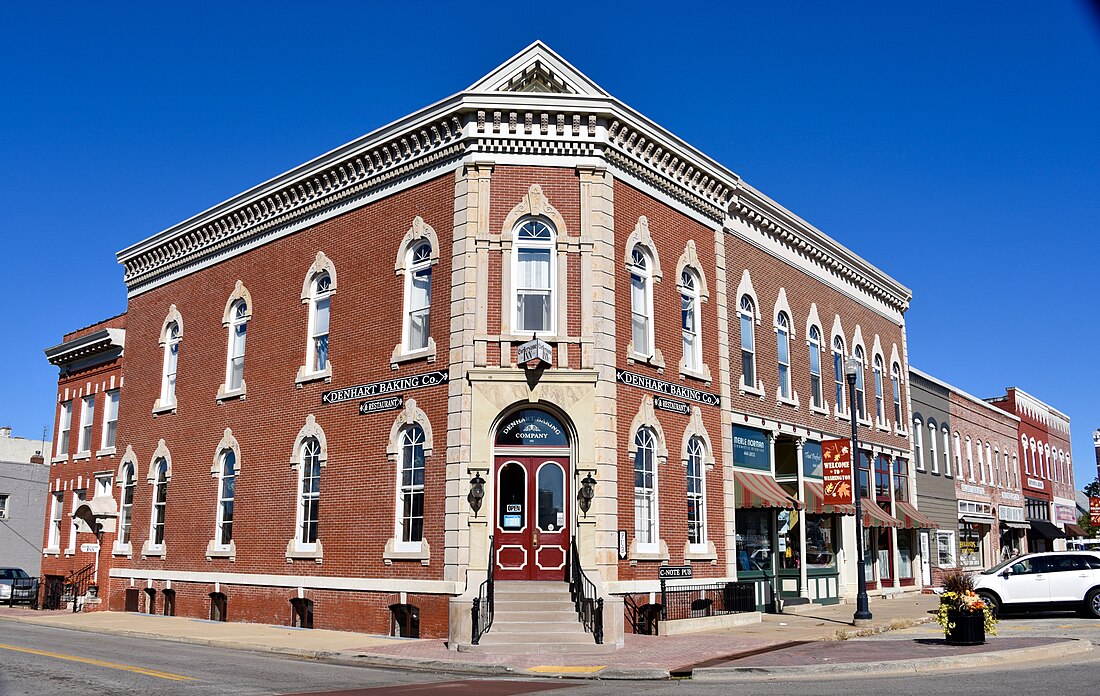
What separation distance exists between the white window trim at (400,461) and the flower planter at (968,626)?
10.00m

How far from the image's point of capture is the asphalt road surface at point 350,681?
12.6 meters

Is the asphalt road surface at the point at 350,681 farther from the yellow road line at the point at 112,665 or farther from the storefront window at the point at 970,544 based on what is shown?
the storefront window at the point at 970,544

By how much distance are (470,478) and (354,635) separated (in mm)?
4409

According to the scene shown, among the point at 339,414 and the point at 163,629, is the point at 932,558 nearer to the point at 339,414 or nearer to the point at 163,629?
the point at 339,414

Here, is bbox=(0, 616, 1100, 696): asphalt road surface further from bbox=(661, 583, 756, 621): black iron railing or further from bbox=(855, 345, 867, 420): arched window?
bbox=(855, 345, 867, 420): arched window

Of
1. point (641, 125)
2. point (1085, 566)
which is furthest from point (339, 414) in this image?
point (1085, 566)

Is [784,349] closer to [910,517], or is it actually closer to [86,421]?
[910,517]

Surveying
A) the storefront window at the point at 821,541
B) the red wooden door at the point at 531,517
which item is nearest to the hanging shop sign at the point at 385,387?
the red wooden door at the point at 531,517

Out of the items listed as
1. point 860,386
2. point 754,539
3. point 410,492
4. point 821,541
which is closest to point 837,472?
point 754,539

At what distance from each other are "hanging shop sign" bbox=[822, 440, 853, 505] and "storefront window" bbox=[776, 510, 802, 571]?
126 centimetres

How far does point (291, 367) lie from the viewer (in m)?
24.8

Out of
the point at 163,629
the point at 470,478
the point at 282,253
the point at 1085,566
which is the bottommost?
the point at 163,629

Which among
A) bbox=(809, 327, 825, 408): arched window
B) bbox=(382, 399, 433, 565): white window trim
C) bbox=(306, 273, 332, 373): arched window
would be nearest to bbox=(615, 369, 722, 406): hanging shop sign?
bbox=(382, 399, 433, 565): white window trim

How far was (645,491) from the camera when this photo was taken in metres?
21.6
